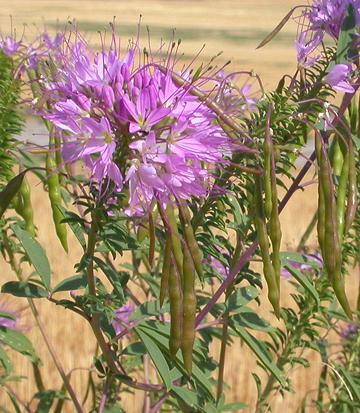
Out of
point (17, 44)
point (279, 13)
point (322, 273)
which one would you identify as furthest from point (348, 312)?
point (279, 13)

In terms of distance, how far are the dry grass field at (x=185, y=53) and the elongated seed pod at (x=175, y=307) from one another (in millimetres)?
451

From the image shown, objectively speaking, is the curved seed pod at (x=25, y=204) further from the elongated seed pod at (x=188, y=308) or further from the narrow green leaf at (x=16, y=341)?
the elongated seed pod at (x=188, y=308)

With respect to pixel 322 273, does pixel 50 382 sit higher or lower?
lower

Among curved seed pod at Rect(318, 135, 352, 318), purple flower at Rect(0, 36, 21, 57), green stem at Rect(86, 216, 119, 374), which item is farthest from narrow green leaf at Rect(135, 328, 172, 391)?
purple flower at Rect(0, 36, 21, 57)

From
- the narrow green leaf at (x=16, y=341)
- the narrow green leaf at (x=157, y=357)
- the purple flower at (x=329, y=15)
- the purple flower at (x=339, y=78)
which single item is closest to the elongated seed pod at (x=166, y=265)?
the narrow green leaf at (x=157, y=357)

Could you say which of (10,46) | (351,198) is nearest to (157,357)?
(351,198)

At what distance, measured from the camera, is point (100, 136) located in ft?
3.05

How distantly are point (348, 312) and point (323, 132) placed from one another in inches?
10.0

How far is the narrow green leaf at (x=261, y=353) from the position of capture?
1271 millimetres

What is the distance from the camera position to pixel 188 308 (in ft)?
3.02

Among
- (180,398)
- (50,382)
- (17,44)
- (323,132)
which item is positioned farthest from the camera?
(50,382)

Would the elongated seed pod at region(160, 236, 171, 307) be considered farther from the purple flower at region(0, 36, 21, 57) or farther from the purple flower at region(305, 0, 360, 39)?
the purple flower at region(0, 36, 21, 57)

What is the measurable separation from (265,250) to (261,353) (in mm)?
409

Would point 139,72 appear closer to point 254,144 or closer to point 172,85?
point 172,85
